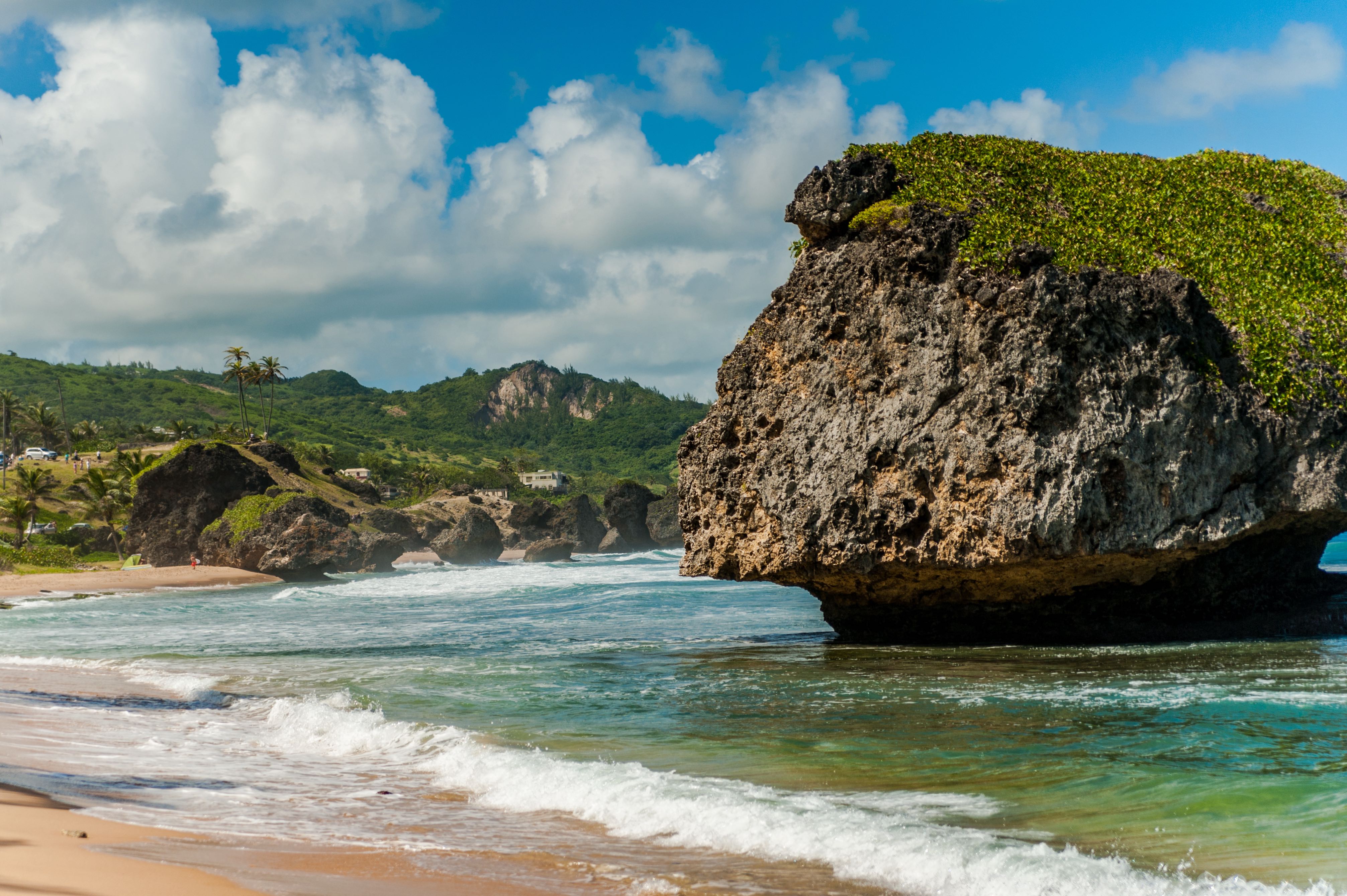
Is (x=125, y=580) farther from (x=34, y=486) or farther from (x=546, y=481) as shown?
(x=546, y=481)

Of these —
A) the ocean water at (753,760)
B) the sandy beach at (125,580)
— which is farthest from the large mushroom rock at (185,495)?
the ocean water at (753,760)

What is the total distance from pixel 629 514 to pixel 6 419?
64.0m

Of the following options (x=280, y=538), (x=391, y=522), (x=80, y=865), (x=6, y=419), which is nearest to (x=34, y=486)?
(x=280, y=538)

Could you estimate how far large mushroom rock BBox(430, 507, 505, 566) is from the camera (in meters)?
86.4

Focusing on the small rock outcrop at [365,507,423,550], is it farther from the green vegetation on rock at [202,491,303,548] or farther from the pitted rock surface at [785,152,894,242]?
the pitted rock surface at [785,152,894,242]

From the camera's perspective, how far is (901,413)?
13898 mm

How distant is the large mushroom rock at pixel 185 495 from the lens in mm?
57500

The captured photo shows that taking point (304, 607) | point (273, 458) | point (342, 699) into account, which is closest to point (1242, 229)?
point (342, 699)

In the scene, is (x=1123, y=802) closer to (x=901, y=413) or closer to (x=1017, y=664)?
(x=1017, y=664)

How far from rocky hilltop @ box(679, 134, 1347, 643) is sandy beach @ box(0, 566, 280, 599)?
38997 mm

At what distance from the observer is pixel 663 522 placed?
104 metres

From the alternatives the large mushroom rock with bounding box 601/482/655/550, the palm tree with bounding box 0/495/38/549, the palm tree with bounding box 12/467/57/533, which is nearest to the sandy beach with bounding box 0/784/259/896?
the palm tree with bounding box 0/495/38/549

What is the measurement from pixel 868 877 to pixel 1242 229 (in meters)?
14.7

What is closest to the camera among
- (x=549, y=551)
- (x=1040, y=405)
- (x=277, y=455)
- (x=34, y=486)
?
(x=1040, y=405)
